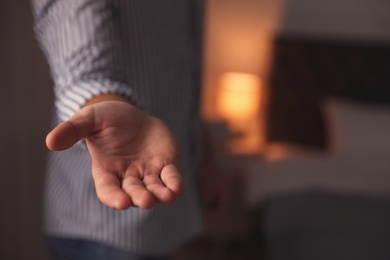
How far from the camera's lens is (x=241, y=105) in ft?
9.82

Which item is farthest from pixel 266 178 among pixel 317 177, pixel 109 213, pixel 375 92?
pixel 109 213

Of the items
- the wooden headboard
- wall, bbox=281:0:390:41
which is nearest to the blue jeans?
the wooden headboard

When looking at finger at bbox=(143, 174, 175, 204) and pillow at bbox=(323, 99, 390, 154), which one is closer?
finger at bbox=(143, 174, 175, 204)

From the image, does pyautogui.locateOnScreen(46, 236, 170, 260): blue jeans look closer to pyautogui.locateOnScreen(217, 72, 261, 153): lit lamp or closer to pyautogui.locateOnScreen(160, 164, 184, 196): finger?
pyautogui.locateOnScreen(160, 164, 184, 196): finger

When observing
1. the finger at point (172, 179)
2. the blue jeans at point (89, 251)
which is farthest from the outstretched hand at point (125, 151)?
the blue jeans at point (89, 251)

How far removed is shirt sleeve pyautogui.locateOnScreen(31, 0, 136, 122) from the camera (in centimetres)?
64

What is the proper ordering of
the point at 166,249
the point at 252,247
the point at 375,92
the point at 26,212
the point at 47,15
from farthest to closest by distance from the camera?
the point at 375,92
the point at 252,247
the point at 26,212
the point at 166,249
the point at 47,15

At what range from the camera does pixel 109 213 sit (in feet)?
2.82

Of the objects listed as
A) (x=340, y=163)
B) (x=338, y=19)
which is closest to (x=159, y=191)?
(x=340, y=163)

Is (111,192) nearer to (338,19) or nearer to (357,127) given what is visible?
(357,127)

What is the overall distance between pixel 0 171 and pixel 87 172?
904 mm

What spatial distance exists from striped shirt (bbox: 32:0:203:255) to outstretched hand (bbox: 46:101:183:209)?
0.07 meters

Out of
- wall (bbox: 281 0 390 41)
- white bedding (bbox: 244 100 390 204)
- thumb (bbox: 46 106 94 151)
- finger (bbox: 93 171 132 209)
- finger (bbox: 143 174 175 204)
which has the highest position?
thumb (bbox: 46 106 94 151)

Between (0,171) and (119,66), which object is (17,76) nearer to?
(0,171)
